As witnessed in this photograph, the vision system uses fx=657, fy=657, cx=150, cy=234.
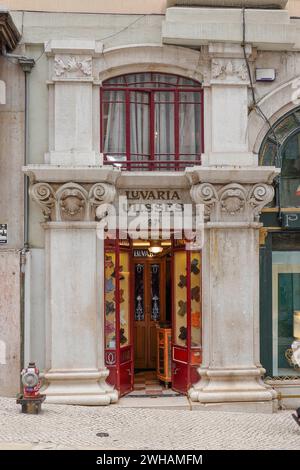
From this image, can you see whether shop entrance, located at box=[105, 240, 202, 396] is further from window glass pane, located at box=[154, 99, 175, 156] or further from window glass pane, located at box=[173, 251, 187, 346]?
window glass pane, located at box=[154, 99, 175, 156]

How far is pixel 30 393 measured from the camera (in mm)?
11555

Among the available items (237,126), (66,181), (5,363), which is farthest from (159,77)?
(5,363)

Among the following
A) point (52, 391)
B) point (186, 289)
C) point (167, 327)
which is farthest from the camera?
point (167, 327)

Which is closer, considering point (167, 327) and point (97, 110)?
point (97, 110)

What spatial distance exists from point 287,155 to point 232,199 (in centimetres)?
176

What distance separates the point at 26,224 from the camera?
508 inches

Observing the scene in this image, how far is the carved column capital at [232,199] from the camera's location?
503 inches

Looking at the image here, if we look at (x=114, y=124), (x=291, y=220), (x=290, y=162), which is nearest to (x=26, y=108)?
(x=114, y=124)

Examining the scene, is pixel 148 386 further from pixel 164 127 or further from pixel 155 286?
pixel 164 127

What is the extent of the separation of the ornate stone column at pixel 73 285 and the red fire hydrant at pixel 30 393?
3.12 ft

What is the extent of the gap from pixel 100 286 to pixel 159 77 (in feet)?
14.5

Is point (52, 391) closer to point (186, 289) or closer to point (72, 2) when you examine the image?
point (186, 289)

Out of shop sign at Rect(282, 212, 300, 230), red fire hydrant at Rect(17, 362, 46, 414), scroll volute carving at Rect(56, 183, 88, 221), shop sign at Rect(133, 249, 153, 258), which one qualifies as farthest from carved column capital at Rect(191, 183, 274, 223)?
red fire hydrant at Rect(17, 362, 46, 414)

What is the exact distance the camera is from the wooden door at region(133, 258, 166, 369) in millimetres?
15734
